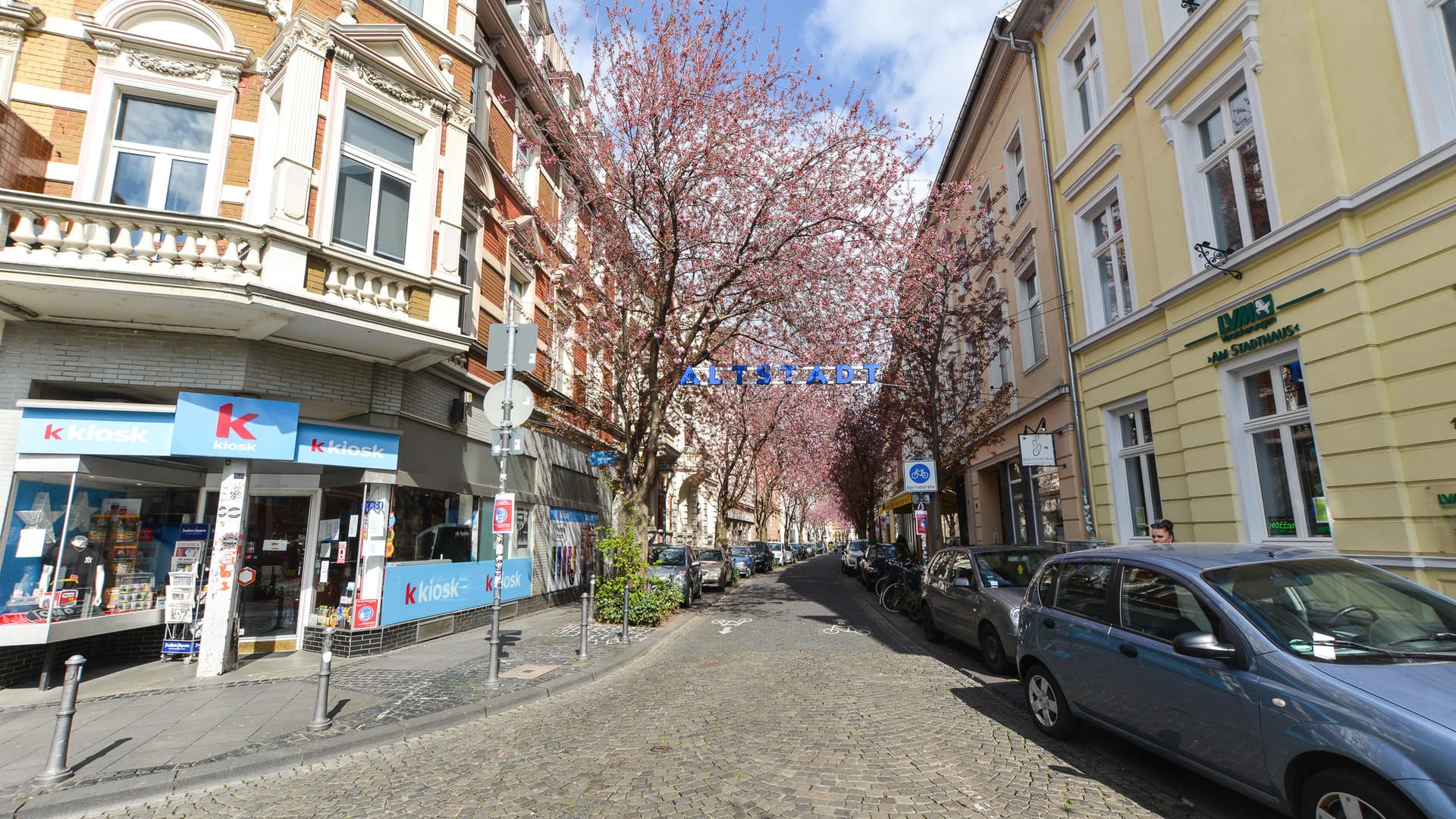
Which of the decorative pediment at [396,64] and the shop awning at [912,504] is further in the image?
the shop awning at [912,504]

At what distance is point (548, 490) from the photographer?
1681 cm

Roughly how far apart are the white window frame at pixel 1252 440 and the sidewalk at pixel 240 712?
8.89m

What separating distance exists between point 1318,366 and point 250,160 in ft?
45.0

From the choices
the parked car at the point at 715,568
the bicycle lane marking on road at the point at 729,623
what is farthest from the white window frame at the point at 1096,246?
the parked car at the point at 715,568

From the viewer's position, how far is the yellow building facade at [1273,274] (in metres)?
6.63

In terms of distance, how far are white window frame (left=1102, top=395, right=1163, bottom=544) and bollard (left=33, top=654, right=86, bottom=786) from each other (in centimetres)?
1326

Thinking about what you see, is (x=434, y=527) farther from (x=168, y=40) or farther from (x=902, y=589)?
(x=902, y=589)

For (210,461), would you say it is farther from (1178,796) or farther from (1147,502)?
(1147,502)

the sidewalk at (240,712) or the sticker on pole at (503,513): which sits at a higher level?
the sticker on pole at (503,513)

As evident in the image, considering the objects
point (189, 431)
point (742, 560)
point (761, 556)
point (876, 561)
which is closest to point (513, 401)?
point (189, 431)

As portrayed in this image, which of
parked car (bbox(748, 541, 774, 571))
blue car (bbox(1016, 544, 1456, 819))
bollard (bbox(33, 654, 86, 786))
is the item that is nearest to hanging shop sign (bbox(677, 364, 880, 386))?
blue car (bbox(1016, 544, 1456, 819))

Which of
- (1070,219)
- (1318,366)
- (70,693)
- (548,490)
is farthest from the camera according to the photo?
(548,490)

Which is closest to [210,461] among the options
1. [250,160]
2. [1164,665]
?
[250,160]

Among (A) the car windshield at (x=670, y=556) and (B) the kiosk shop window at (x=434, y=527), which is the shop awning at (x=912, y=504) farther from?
(B) the kiosk shop window at (x=434, y=527)
